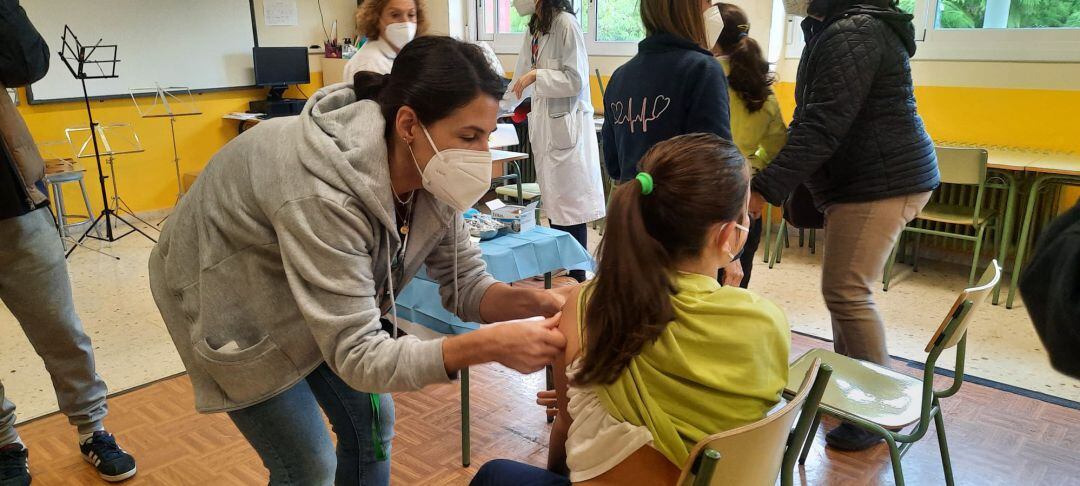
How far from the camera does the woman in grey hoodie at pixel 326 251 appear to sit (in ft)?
3.52

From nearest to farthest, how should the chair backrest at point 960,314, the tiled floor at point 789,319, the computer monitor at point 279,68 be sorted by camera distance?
the chair backrest at point 960,314, the tiled floor at point 789,319, the computer monitor at point 279,68

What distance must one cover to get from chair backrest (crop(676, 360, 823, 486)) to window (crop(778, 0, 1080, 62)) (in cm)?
364

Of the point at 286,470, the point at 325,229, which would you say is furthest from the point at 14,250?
the point at 325,229

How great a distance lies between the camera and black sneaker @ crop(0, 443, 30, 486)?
81.0 inches

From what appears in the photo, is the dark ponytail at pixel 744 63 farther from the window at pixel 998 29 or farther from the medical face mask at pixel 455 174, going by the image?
the window at pixel 998 29

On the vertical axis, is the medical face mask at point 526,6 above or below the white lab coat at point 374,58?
above

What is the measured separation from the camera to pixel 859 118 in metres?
2.03

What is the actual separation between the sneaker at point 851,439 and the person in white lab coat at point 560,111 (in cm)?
162

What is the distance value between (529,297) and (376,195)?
1.42ft

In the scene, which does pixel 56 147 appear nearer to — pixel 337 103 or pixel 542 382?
pixel 542 382

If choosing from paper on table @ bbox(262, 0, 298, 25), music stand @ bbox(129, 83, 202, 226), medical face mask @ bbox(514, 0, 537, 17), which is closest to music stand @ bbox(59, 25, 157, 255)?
music stand @ bbox(129, 83, 202, 226)

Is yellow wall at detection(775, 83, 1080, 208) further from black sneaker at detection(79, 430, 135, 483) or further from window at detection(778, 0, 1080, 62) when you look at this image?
black sneaker at detection(79, 430, 135, 483)

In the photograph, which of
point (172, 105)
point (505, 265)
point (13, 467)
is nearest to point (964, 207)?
point (505, 265)

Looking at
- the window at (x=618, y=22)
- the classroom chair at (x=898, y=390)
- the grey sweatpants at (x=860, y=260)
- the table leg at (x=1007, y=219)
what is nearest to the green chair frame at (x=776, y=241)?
the table leg at (x=1007, y=219)
